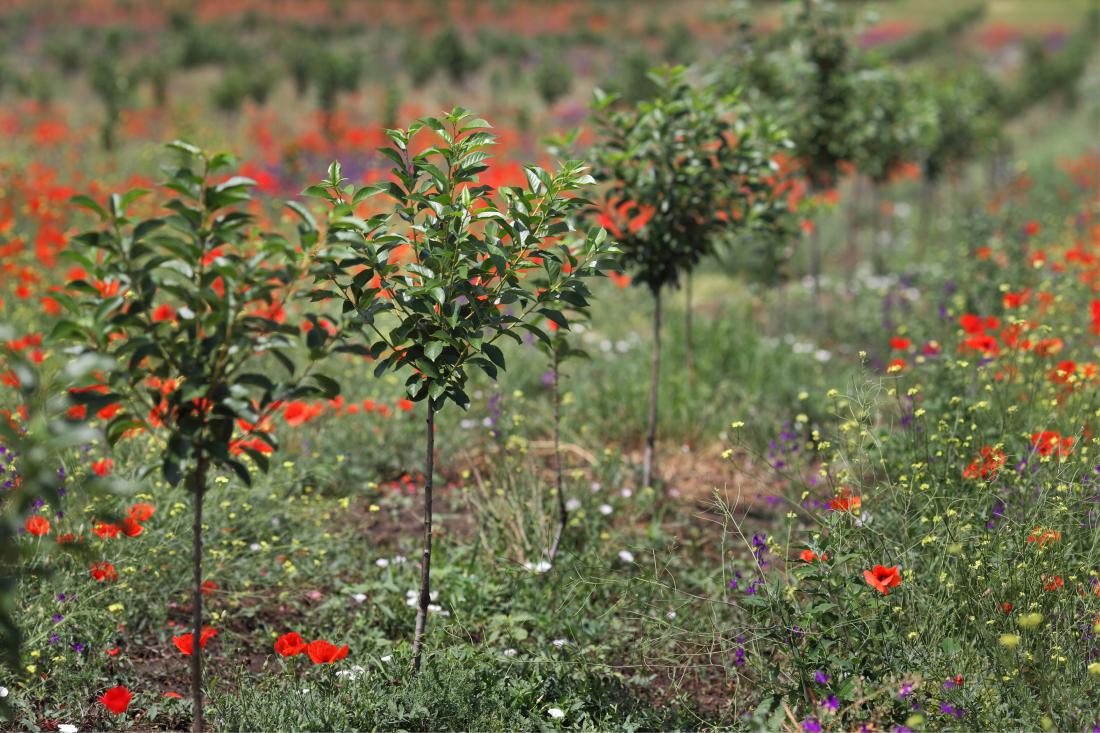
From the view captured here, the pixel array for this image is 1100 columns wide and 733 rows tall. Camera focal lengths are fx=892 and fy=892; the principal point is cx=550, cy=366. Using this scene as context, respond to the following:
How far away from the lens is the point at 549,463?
4.67 m

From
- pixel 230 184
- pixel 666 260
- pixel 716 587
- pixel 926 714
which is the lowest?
pixel 716 587

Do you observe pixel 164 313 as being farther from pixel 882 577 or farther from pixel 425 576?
pixel 882 577

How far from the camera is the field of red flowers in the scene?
2131mm

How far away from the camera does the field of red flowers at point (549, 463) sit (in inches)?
83.9

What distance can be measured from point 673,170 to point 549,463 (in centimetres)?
162

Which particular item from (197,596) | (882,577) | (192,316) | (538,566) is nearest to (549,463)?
(538,566)

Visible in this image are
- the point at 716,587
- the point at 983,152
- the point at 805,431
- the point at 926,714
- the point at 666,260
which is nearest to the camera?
the point at 926,714

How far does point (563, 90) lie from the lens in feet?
67.3

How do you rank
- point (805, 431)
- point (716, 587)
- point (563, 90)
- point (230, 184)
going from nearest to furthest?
point (230, 184) → point (716, 587) → point (805, 431) → point (563, 90)

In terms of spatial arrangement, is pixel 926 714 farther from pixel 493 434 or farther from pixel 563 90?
pixel 563 90

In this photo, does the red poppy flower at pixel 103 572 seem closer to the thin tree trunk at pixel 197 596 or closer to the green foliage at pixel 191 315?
the thin tree trunk at pixel 197 596

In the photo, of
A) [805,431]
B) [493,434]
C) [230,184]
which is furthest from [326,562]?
[805,431]

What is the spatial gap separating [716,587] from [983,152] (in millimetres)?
12031

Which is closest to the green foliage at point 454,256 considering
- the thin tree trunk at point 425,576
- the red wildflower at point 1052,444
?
the thin tree trunk at point 425,576
